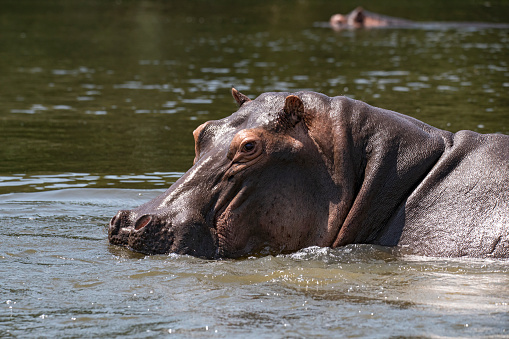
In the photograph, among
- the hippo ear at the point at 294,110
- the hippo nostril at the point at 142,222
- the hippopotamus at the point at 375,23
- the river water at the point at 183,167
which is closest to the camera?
the river water at the point at 183,167

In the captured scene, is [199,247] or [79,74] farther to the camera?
[79,74]

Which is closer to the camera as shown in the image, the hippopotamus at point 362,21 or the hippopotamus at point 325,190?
the hippopotamus at point 325,190

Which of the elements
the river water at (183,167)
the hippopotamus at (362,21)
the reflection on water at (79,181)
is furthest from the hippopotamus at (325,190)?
the hippopotamus at (362,21)

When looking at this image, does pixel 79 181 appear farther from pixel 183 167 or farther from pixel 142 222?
pixel 142 222

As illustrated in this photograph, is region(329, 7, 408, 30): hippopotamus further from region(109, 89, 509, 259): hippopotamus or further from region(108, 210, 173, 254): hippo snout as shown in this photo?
region(108, 210, 173, 254): hippo snout

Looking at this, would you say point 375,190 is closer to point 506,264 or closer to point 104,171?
point 506,264

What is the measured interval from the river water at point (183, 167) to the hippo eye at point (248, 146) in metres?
0.77

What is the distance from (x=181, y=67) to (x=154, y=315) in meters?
16.8

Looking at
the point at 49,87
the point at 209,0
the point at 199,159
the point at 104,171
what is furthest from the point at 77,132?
the point at 209,0

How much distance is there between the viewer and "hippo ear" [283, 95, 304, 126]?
6055 millimetres

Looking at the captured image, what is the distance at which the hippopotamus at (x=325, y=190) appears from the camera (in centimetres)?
588

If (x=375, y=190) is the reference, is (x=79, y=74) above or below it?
below

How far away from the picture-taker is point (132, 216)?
5918 millimetres

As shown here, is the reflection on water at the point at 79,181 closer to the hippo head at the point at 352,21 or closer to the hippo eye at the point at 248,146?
the hippo eye at the point at 248,146
